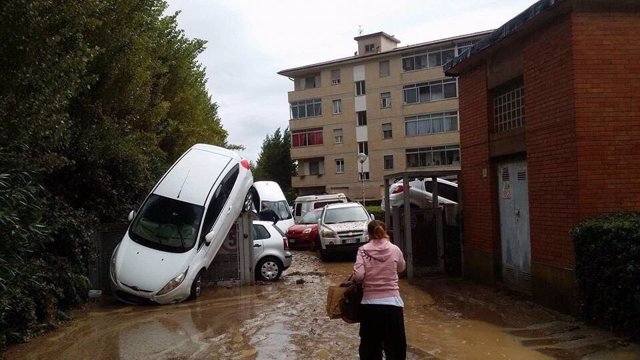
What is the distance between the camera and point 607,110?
8422mm

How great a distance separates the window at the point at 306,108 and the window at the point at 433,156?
9923 millimetres

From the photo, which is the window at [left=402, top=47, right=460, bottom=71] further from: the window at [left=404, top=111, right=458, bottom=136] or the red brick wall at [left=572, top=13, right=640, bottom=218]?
the red brick wall at [left=572, top=13, right=640, bottom=218]

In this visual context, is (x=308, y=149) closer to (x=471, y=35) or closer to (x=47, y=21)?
(x=471, y=35)

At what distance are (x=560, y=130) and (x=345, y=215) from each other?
33.0ft

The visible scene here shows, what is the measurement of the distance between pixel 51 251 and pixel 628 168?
9.71 metres

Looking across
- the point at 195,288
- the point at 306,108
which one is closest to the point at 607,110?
the point at 195,288

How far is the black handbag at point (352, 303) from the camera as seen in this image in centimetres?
607

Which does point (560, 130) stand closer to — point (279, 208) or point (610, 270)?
point (610, 270)

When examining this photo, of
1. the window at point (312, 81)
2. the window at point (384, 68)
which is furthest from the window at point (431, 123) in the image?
the window at point (312, 81)

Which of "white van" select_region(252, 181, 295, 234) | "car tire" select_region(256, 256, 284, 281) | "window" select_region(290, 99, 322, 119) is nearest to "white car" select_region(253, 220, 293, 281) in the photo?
"car tire" select_region(256, 256, 284, 281)

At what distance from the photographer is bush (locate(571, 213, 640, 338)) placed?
6.84 metres

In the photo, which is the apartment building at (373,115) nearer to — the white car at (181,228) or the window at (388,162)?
the window at (388,162)

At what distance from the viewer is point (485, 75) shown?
11.6 meters

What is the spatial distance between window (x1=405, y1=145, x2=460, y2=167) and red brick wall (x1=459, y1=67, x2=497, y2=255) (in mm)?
33938
